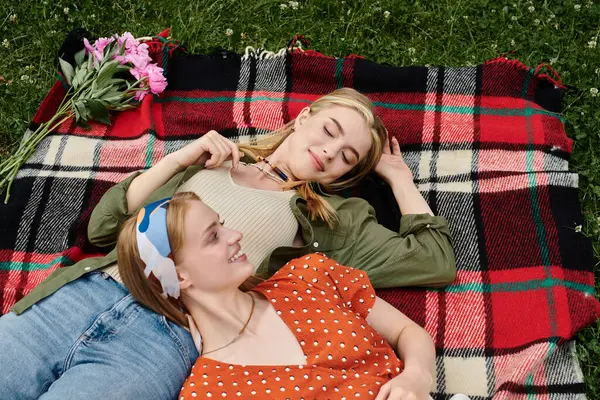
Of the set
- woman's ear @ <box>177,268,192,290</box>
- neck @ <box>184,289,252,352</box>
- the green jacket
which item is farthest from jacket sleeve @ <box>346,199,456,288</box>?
woman's ear @ <box>177,268,192,290</box>

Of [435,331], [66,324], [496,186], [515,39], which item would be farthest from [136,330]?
[515,39]

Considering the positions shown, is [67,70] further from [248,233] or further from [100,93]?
[248,233]

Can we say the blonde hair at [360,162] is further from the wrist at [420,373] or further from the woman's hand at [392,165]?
the wrist at [420,373]

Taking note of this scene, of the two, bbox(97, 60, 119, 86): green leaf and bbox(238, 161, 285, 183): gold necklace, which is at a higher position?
bbox(97, 60, 119, 86): green leaf

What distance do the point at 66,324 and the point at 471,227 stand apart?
2064 millimetres

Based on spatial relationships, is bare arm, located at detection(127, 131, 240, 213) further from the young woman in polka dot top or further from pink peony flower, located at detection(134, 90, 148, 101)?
pink peony flower, located at detection(134, 90, 148, 101)

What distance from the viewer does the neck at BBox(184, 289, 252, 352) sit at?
3.02m

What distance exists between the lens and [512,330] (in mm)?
3627

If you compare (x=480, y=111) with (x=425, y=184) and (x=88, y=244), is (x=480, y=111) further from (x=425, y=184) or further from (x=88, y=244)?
(x=88, y=244)

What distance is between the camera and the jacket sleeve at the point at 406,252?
12.1ft

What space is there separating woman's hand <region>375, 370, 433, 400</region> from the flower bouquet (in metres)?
2.44

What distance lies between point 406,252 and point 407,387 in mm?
907

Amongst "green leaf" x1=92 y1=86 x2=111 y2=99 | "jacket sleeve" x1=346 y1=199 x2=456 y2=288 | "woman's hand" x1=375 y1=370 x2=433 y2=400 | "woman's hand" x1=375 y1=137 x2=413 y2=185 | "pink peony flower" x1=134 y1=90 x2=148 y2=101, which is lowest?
"jacket sleeve" x1=346 y1=199 x2=456 y2=288

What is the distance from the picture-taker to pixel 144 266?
3016mm
